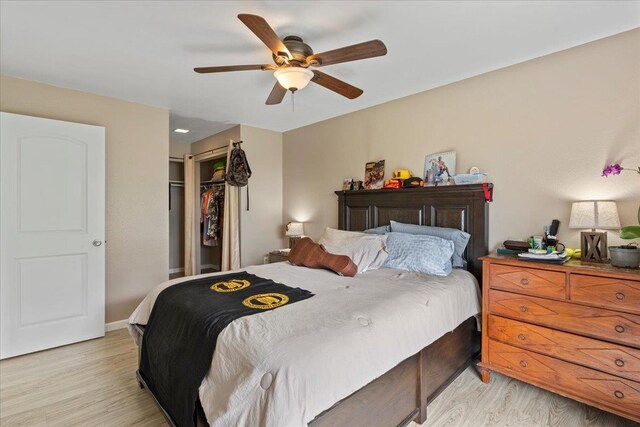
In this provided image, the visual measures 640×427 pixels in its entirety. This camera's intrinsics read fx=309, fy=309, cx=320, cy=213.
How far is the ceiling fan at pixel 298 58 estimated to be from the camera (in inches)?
69.4

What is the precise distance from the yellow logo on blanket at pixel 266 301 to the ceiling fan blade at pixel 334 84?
154cm

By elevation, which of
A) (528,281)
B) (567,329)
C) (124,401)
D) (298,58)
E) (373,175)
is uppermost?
(298,58)

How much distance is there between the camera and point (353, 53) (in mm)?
1863

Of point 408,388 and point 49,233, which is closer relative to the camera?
point 408,388

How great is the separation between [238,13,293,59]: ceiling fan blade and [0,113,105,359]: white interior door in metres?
2.36

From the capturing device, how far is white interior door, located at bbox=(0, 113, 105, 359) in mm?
2740

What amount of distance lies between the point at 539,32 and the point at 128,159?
396cm

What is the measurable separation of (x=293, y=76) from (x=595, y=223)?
7.33 ft

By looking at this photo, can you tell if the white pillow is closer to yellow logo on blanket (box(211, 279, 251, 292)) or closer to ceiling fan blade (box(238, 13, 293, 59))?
yellow logo on blanket (box(211, 279, 251, 292))

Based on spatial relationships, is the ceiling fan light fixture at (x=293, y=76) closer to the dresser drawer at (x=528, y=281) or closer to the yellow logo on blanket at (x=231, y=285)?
the yellow logo on blanket at (x=231, y=285)

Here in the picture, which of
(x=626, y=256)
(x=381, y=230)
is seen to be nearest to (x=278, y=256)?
(x=381, y=230)

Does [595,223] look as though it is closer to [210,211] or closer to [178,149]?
[210,211]

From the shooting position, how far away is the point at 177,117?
4125mm

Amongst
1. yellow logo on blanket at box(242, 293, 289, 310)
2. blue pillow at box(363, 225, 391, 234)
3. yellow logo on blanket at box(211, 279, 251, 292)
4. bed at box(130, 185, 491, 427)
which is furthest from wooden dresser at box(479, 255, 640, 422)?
yellow logo on blanket at box(211, 279, 251, 292)
